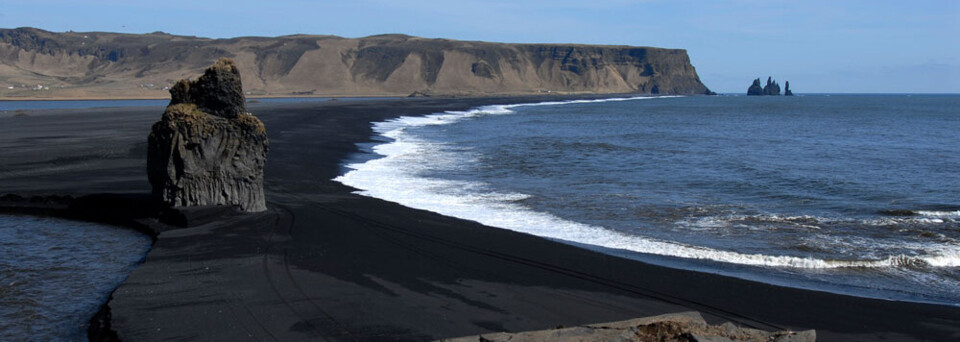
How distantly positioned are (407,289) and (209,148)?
558 cm

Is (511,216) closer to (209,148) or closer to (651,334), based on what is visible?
(209,148)

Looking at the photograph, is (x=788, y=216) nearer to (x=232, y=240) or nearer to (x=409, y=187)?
(x=409, y=187)

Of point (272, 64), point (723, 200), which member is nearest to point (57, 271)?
point (723, 200)

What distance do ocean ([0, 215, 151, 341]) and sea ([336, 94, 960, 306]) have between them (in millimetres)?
5943

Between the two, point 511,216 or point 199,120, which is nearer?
point 199,120

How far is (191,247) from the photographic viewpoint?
1011 cm

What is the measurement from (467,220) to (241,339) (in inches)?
280

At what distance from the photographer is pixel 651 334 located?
5.82 meters

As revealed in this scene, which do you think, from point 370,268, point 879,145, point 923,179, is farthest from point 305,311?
point 879,145

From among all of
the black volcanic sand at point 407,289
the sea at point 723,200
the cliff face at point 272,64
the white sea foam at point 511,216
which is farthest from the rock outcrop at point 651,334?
the cliff face at point 272,64

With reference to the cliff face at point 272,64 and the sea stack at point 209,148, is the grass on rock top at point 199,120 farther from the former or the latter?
the cliff face at point 272,64

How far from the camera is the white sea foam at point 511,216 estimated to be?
36.1ft

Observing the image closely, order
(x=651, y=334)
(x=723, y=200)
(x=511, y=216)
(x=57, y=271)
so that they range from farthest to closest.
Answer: (x=723, y=200) → (x=511, y=216) → (x=57, y=271) → (x=651, y=334)

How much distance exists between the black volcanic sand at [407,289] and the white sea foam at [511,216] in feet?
3.34
